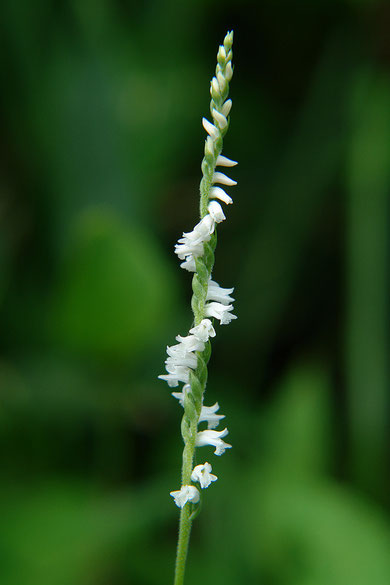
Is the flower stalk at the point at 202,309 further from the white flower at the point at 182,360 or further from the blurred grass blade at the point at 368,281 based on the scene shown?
the blurred grass blade at the point at 368,281

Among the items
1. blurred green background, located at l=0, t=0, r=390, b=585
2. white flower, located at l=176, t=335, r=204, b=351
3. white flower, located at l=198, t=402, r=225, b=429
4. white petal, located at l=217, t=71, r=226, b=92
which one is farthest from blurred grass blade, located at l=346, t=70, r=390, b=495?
white petal, located at l=217, t=71, r=226, b=92

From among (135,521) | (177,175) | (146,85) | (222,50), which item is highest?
(146,85)

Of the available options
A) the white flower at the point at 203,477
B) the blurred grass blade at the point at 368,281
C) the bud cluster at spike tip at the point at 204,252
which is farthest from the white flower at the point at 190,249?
the blurred grass blade at the point at 368,281

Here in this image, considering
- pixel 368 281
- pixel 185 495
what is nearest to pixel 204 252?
pixel 185 495

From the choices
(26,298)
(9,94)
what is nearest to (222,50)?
(26,298)

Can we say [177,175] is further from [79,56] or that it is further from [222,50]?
[222,50]
